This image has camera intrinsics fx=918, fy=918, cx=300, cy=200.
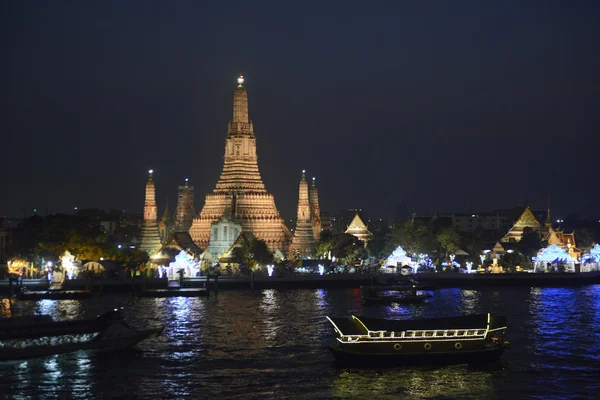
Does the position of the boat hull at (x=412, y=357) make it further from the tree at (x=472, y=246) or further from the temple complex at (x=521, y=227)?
the temple complex at (x=521, y=227)

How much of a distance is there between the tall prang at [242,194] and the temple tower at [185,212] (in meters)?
11.0

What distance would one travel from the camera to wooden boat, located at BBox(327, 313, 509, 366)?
129ft

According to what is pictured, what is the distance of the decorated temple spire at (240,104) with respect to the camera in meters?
96.7

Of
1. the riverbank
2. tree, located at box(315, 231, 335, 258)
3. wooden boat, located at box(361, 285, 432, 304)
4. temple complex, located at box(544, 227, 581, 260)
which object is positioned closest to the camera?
wooden boat, located at box(361, 285, 432, 304)

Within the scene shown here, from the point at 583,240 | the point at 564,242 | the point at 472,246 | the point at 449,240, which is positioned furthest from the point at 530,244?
the point at 583,240

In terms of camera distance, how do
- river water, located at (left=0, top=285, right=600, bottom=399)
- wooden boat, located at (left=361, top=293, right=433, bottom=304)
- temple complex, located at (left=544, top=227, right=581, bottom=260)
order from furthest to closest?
temple complex, located at (left=544, top=227, right=581, bottom=260), wooden boat, located at (left=361, top=293, right=433, bottom=304), river water, located at (left=0, top=285, right=600, bottom=399)

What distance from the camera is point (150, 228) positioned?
93.6 meters

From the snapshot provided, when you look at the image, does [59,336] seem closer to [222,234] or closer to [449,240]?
[222,234]

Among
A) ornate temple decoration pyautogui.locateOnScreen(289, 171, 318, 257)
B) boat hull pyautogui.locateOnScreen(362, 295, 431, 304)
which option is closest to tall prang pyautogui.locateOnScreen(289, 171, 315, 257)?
ornate temple decoration pyautogui.locateOnScreen(289, 171, 318, 257)

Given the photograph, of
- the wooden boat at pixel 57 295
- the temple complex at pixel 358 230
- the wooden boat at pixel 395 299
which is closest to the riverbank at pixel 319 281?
the wooden boat at pixel 57 295

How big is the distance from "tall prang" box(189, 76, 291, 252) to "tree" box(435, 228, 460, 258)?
1603 centimetres

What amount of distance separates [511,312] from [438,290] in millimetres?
19963

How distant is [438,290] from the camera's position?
263ft

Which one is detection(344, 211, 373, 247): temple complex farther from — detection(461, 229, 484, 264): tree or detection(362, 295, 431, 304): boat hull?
detection(362, 295, 431, 304): boat hull
